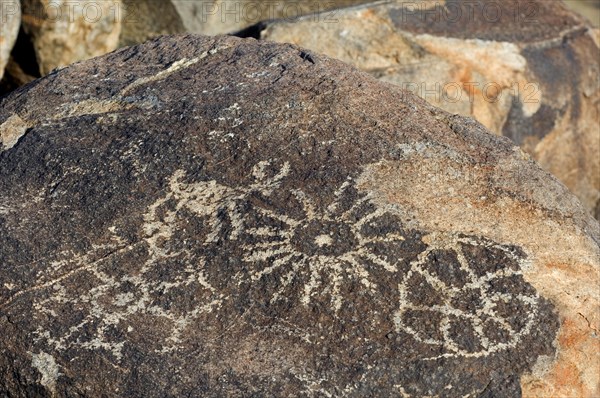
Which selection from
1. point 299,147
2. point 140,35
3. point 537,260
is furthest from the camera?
point 140,35

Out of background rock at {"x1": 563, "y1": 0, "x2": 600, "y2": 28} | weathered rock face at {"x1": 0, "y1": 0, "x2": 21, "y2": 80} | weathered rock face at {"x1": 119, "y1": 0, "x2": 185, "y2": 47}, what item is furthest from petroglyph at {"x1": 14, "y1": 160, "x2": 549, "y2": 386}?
background rock at {"x1": 563, "y1": 0, "x2": 600, "y2": 28}

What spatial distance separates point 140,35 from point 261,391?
9.69 feet

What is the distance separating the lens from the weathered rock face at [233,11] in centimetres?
467

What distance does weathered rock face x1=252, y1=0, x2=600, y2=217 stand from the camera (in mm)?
3740

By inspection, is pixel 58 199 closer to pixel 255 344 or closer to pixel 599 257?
pixel 255 344

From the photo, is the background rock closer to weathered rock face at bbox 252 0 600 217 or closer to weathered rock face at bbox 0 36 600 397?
weathered rock face at bbox 252 0 600 217

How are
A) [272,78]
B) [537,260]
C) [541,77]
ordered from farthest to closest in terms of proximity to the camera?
1. [541,77]
2. [272,78]
3. [537,260]

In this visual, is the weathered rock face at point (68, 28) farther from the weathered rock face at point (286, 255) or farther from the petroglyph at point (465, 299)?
the petroglyph at point (465, 299)

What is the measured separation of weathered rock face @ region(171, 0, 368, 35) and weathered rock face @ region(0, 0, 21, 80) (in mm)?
787

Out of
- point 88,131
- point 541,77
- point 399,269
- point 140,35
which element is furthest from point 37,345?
point 140,35

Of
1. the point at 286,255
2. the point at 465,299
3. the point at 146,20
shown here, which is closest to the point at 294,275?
the point at 286,255

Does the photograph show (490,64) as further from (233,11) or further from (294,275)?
(294,275)

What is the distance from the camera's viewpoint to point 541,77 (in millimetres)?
3785

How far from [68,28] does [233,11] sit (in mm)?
889
